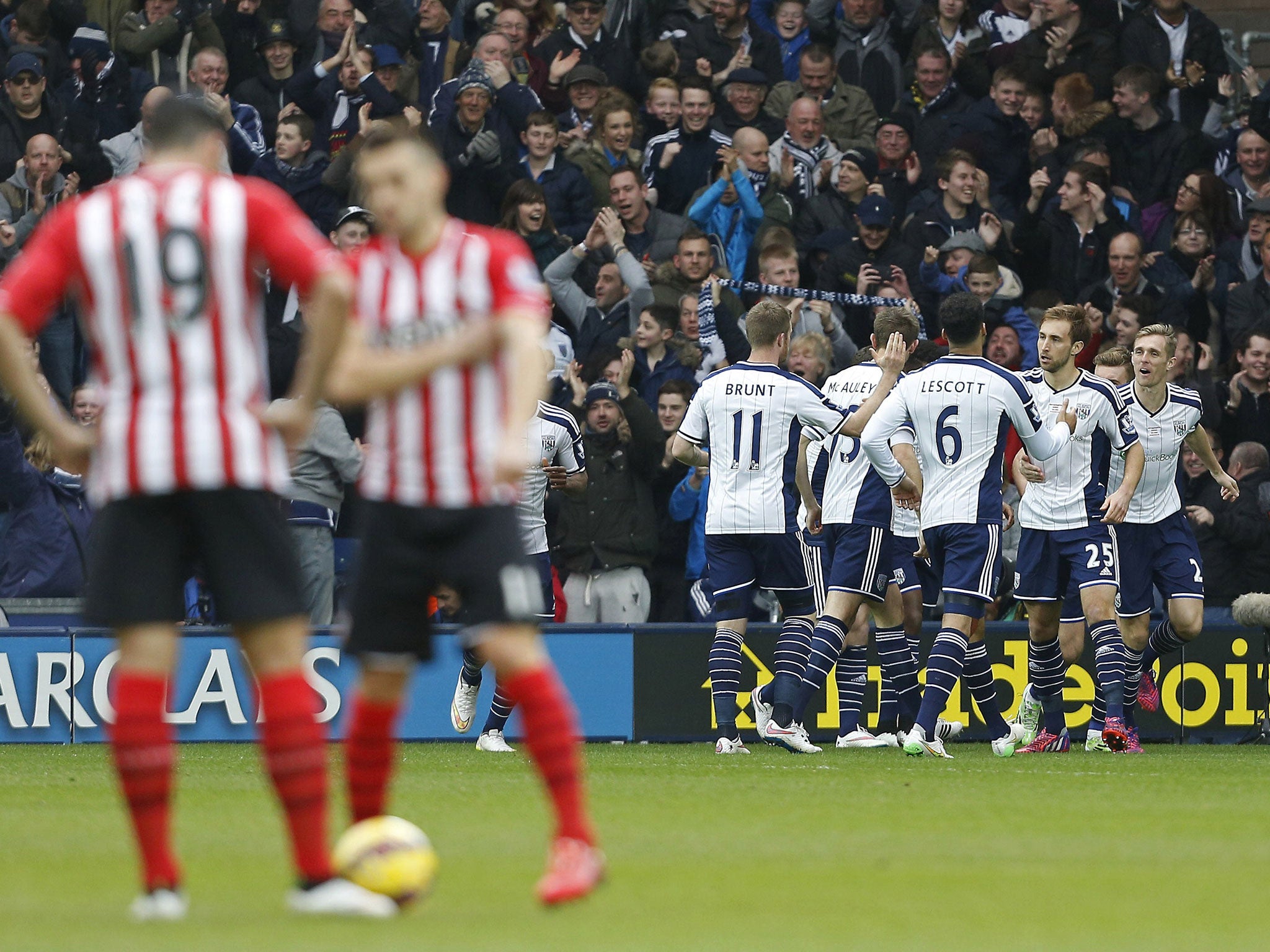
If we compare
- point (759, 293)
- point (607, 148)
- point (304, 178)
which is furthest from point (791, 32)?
point (304, 178)

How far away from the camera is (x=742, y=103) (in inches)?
695

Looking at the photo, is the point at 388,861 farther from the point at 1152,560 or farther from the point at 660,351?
the point at 660,351

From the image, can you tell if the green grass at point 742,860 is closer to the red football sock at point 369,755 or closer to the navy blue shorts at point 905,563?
the red football sock at point 369,755

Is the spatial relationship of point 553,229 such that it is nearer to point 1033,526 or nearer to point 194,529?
point 1033,526

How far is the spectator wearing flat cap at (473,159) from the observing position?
16547 mm

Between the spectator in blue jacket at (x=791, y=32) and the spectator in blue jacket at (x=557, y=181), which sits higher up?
the spectator in blue jacket at (x=791, y=32)

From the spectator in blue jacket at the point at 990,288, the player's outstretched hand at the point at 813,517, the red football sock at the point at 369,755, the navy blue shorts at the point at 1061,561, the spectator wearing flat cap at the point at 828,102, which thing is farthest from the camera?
the spectator wearing flat cap at the point at 828,102

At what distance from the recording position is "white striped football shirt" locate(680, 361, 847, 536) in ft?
39.9

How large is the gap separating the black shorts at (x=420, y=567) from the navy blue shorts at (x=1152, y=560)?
320 inches

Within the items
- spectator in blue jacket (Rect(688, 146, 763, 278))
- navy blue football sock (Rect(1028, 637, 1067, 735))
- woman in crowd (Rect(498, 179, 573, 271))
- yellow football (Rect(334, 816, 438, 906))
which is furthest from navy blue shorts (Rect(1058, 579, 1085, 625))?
yellow football (Rect(334, 816, 438, 906))

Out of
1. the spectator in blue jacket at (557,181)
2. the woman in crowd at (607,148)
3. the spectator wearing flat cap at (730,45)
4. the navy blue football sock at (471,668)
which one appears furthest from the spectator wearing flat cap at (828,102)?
the navy blue football sock at (471,668)

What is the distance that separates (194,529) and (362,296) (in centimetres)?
83

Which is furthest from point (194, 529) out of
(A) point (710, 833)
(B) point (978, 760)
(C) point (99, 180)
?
(C) point (99, 180)

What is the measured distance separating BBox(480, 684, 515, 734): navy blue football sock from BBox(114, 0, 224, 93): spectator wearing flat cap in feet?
23.7
